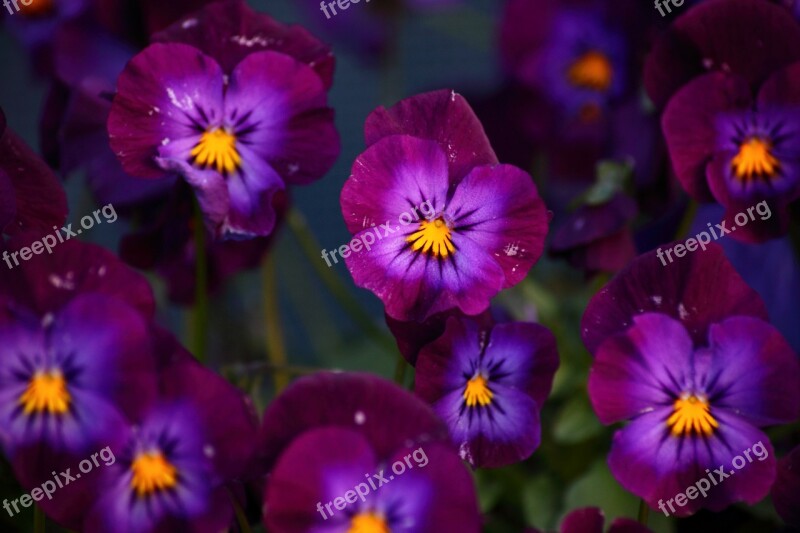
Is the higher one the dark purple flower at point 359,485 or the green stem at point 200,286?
the green stem at point 200,286

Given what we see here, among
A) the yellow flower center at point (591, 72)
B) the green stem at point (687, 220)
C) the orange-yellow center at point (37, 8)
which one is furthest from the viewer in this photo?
the yellow flower center at point (591, 72)

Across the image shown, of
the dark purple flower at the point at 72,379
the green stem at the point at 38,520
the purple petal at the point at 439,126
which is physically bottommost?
the green stem at the point at 38,520

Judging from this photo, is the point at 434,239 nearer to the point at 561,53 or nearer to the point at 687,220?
the point at 687,220

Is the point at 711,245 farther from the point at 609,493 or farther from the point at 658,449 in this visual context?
the point at 609,493

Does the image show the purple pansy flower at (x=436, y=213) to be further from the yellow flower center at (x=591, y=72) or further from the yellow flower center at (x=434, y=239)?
the yellow flower center at (x=591, y=72)

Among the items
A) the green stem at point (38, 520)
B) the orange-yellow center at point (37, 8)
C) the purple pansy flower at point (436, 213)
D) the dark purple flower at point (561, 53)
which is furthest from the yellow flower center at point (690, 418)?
the orange-yellow center at point (37, 8)

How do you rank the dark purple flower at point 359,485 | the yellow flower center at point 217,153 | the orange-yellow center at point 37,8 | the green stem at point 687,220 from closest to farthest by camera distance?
the dark purple flower at point 359,485, the yellow flower center at point 217,153, the green stem at point 687,220, the orange-yellow center at point 37,8

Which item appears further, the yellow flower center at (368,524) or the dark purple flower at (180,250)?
the dark purple flower at (180,250)
